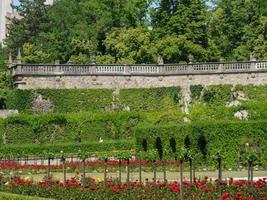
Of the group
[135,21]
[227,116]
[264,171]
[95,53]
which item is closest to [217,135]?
[264,171]

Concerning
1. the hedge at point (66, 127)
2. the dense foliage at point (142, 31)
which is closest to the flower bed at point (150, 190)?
the hedge at point (66, 127)

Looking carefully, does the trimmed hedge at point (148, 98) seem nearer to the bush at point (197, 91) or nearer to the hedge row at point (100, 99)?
the hedge row at point (100, 99)

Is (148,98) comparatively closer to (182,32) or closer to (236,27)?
(182,32)

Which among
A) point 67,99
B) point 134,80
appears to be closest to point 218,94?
point 134,80

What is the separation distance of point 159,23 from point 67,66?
43.5 feet

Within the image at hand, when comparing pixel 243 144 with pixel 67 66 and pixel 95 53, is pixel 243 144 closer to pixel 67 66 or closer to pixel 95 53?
pixel 67 66

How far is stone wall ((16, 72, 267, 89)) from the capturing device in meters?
46.7

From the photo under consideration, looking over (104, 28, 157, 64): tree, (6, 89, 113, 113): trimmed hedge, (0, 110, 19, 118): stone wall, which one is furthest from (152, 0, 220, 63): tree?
(0, 110, 19, 118): stone wall

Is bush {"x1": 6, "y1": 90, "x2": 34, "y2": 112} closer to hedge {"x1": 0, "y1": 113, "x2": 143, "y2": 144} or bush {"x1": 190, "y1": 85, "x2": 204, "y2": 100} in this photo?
hedge {"x1": 0, "y1": 113, "x2": 143, "y2": 144}

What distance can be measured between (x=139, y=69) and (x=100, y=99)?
3.87 metres

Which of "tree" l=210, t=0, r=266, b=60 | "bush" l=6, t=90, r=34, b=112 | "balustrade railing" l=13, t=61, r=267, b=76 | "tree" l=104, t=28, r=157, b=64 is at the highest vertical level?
"tree" l=210, t=0, r=266, b=60

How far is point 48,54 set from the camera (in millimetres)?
58375

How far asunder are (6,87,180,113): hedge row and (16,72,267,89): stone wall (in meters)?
0.64

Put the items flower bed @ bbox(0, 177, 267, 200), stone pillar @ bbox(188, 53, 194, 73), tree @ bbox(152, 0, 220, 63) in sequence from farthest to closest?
1. tree @ bbox(152, 0, 220, 63)
2. stone pillar @ bbox(188, 53, 194, 73)
3. flower bed @ bbox(0, 177, 267, 200)
